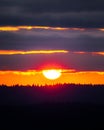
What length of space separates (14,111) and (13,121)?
676 inches


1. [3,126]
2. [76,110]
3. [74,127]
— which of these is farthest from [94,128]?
[76,110]

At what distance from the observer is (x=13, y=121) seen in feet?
572

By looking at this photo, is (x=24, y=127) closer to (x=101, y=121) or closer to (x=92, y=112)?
(x=101, y=121)

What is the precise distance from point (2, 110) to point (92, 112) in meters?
22.6

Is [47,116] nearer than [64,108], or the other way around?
[47,116]

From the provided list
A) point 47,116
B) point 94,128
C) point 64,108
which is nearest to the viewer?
point 94,128

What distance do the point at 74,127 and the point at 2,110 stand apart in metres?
35.3

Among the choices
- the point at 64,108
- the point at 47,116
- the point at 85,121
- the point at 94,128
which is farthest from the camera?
the point at 64,108

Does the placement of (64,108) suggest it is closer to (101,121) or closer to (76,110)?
(76,110)

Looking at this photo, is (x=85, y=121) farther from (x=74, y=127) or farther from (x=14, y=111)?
(x=14, y=111)

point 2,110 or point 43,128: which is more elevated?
point 2,110

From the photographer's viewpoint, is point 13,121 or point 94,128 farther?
point 13,121

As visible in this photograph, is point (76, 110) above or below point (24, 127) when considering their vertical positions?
above

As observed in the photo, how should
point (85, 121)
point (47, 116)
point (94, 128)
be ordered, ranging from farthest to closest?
point (47, 116), point (85, 121), point (94, 128)
